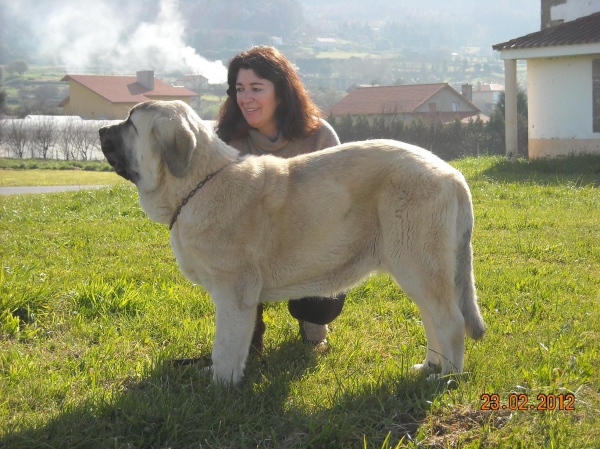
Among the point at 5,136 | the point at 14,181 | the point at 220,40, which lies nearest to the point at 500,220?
the point at 14,181

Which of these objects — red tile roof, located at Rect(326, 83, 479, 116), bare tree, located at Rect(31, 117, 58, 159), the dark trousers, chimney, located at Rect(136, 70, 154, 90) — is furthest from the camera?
red tile roof, located at Rect(326, 83, 479, 116)

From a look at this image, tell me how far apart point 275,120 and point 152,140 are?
4.09ft

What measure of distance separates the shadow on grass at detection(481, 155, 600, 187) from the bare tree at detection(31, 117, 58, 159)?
959 inches

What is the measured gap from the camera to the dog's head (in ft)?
12.3

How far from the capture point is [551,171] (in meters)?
14.7

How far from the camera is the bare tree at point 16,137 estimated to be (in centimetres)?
3172

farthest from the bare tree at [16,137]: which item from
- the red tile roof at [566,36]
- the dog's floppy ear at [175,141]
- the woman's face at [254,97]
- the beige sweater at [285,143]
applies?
the dog's floppy ear at [175,141]

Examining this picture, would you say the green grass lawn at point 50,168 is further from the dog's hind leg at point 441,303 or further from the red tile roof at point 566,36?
the dog's hind leg at point 441,303

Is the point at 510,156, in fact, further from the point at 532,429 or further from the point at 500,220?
the point at 532,429

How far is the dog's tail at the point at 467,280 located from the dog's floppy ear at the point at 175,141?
164 centimetres

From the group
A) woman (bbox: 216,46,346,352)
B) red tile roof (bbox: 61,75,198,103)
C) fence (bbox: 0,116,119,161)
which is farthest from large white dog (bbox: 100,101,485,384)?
fence (bbox: 0,116,119,161)

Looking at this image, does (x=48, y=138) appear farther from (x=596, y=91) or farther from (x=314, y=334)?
(x=314, y=334)
